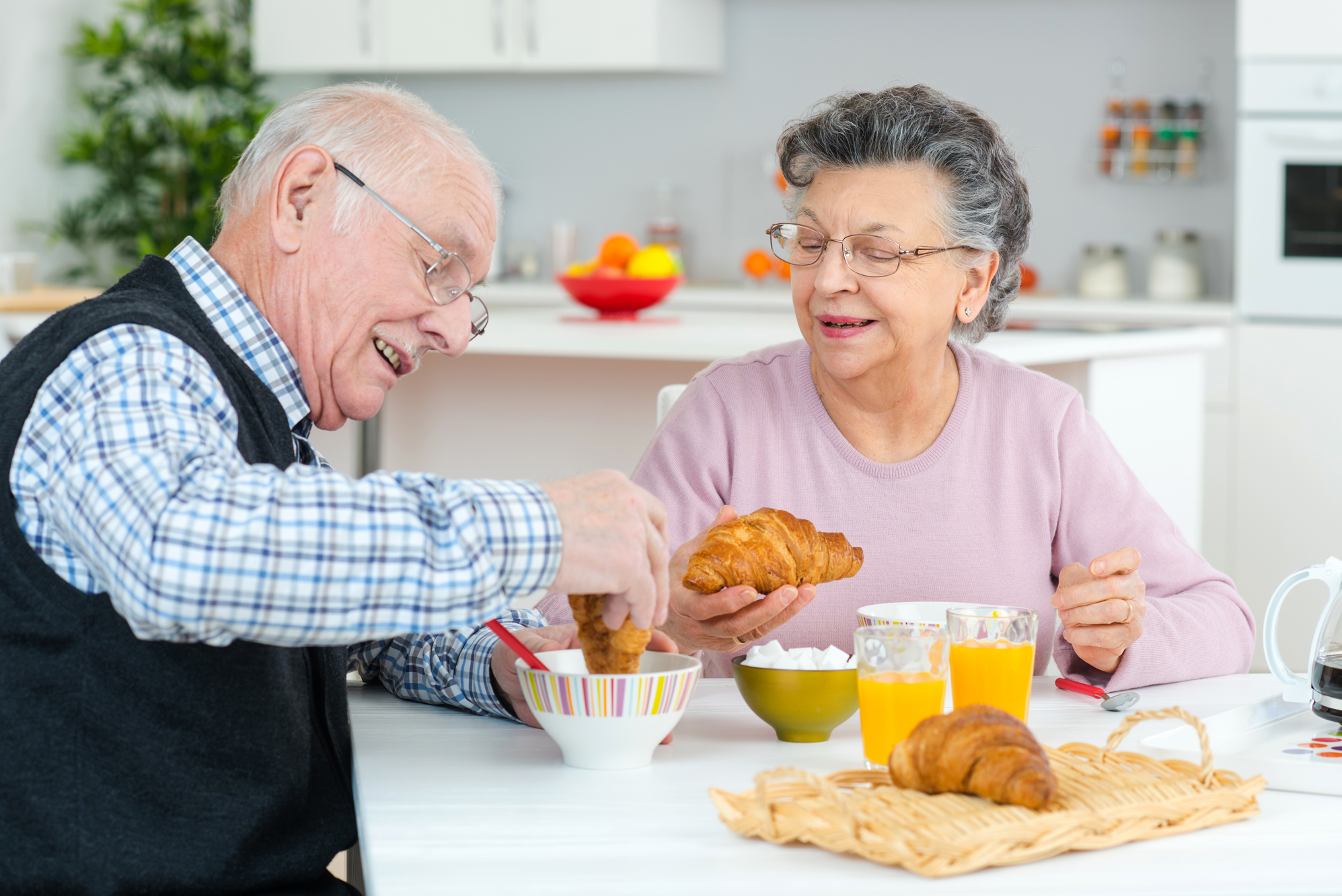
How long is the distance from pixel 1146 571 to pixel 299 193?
105cm

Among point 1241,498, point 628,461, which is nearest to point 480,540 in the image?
point 628,461

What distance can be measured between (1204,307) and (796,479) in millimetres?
2910

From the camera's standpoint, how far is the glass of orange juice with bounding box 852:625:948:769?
115cm

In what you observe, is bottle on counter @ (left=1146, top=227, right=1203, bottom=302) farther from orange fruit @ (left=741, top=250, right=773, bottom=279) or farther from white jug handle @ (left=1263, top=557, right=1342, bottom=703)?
white jug handle @ (left=1263, top=557, right=1342, bottom=703)

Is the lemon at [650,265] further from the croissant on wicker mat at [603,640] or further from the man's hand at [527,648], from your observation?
the croissant on wicker mat at [603,640]

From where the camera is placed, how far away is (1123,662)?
1495 mm

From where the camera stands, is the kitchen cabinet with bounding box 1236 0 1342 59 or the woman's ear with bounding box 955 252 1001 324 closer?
the woman's ear with bounding box 955 252 1001 324

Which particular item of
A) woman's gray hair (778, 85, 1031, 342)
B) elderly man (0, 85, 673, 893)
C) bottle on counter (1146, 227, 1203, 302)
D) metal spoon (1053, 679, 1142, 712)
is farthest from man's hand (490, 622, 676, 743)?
bottle on counter (1146, 227, 1203, 302)

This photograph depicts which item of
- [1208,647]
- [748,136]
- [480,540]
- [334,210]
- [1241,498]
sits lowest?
[1241,498]

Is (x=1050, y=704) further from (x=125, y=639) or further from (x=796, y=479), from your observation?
(x=125, y=639)

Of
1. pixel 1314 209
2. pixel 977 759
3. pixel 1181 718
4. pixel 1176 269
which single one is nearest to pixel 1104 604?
pixel 1181 718

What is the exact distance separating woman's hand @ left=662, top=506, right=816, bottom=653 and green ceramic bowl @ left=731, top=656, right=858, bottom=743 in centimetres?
12

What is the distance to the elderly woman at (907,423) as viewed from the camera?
68.4 inches

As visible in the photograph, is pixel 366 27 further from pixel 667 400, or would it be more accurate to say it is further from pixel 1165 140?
pixel 667 400
